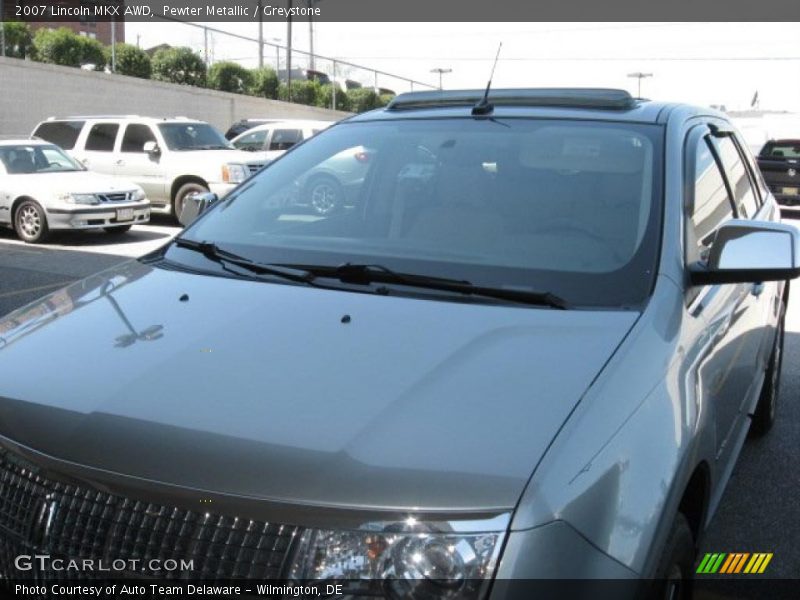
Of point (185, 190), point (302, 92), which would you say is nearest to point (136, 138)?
point (185, 190)

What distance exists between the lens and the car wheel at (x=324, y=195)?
3393 millimetres

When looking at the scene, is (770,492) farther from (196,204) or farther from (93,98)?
(93,98)

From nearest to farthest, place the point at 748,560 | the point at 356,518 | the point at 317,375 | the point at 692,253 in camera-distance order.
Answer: the point at 356,518
the point at 317,375
the point at 692,253
the point at 748,560

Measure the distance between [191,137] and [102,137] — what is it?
1.58 metres

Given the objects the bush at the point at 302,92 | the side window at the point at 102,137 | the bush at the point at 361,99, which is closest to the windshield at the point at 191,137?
the side window at the point at 102,137

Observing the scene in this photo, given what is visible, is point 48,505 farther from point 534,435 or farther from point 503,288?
point 503,288

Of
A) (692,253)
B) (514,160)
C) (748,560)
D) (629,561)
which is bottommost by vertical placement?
(748,560)

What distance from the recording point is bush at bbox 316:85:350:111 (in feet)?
Answer: 128

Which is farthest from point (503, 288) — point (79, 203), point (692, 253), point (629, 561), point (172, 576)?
point (79, 203)

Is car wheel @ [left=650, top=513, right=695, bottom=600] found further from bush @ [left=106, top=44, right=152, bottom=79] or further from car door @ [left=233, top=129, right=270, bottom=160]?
bush @ [left=106, top=44, right=152, bottom=79]

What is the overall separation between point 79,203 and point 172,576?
11717 millimetres

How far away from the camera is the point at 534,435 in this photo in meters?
1.90

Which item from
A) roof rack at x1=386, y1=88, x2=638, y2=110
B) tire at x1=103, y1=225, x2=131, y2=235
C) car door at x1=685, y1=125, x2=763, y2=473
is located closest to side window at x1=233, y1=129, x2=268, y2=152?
tire at x1=103, y1=225, x2=131, y2=235

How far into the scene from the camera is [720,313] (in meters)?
3.04
